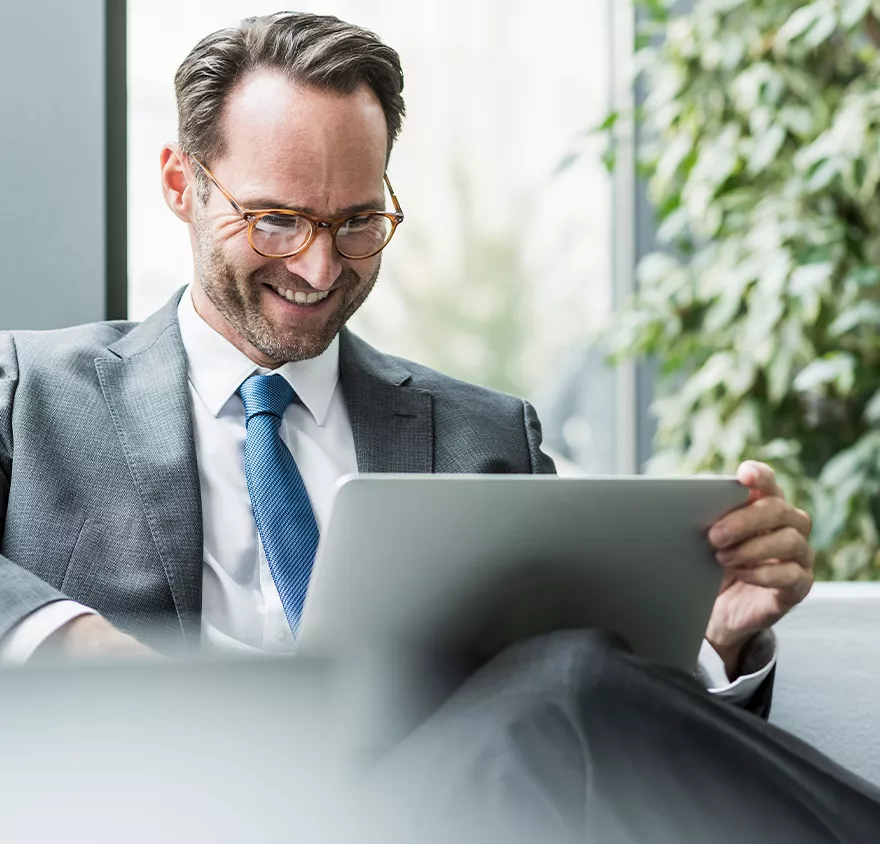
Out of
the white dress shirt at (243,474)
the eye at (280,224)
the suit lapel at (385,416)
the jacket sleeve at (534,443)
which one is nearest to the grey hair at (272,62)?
the eye at (280,224)

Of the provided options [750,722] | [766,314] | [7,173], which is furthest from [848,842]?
[766,314]

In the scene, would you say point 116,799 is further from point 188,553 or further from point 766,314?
point 766,314

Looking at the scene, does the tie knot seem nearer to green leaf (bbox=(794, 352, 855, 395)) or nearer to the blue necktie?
the blue necktie

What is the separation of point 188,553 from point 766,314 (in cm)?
161

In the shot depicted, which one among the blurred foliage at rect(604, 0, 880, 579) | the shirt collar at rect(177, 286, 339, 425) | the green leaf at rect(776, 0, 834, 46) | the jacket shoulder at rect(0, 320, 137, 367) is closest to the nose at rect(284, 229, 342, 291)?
the shirt collar at rect(177, 286, 339, 425)

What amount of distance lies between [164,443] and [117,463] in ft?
0.19

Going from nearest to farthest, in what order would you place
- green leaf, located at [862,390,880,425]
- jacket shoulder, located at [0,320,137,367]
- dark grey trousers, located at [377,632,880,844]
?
1. dark grey trousers, located at [377,632,880,844]
2. jacket shoulder, located at [0,320,137,367]
3. green leaf, located at [862,390,880,425]

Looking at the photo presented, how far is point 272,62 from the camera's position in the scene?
56.4 inches

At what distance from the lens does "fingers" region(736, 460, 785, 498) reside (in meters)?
1.03

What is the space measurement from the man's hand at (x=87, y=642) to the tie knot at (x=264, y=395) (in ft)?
1.49

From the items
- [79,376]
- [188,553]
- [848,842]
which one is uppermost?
[79,376]

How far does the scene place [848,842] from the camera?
0.82m

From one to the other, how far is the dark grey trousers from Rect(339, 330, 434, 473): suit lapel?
0.63 m

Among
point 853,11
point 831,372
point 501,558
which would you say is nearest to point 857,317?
point 831,372
